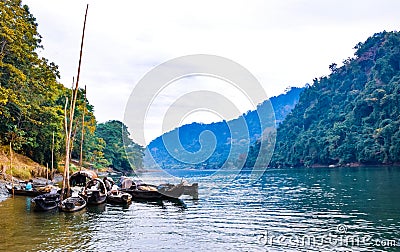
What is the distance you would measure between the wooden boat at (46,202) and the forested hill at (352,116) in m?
70.4

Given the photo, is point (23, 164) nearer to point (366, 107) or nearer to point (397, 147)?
point (397, 147)

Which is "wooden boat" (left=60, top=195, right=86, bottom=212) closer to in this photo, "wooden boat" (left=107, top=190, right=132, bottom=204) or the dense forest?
"wooden boat" (left=107, top=190, right=132, bottom=204)

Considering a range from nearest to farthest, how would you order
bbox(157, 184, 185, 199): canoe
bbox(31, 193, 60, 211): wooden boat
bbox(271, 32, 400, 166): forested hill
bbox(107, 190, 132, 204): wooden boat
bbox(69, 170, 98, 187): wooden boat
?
1. bbox(31, 193, 60, 211): wooden boat
2. bbox(107, 190, 132, 204): wooden boat
3. bbox(157, 184, 185, 199): canoe
4. bbox(69, 170, 98, 187): wooden boat
5. bbox(271, 32, 400, 166): forested hill

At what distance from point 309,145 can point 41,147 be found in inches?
3220

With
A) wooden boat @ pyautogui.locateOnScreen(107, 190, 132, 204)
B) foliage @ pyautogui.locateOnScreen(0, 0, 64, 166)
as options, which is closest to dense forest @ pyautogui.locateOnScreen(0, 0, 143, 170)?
foliage @ pyautogui.locateOnScreen(0, 0, 64, 166)

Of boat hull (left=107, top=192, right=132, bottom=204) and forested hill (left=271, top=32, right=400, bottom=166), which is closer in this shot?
boat hull (left=107, top=192, right=132, bottom=204)

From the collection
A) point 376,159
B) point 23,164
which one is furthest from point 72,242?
point 376,159

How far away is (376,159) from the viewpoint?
83562 mm

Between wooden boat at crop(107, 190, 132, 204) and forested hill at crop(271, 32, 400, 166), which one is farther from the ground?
forested hill at crop(271, 32, 400, 166)

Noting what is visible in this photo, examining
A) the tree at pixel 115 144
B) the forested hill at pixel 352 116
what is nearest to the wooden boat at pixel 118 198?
the tree at pixel 115 144

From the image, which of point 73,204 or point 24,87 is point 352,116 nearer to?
point 24,87

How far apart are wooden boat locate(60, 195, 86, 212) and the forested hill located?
6899 cm

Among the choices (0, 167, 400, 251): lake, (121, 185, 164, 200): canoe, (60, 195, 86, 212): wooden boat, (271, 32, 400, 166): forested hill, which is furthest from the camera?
(271, 32, 400, 166): forested hill

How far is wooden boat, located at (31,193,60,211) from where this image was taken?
21281 mm
